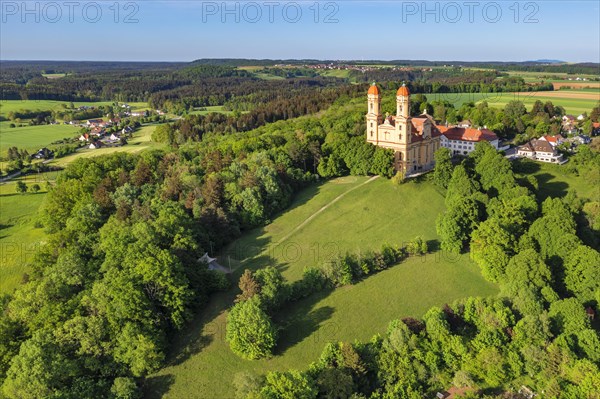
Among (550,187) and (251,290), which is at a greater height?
(550,187)

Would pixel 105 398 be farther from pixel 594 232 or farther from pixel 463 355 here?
pixel 594 232

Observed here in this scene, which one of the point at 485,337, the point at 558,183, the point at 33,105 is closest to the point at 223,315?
the point at 485,337

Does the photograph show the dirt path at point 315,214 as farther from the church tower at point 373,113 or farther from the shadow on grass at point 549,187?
the shadow on grass at point 549,187

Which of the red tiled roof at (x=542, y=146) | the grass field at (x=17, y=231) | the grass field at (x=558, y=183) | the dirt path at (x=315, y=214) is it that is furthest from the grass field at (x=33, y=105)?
the grass field at (x=558, y=183)

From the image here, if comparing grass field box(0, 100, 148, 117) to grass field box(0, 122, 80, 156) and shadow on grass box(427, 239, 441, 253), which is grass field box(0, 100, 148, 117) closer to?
grass field box(0, 122, 80, 156)

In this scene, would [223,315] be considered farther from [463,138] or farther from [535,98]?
[535,98]

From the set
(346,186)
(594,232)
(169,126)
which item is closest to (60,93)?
(169,126)
